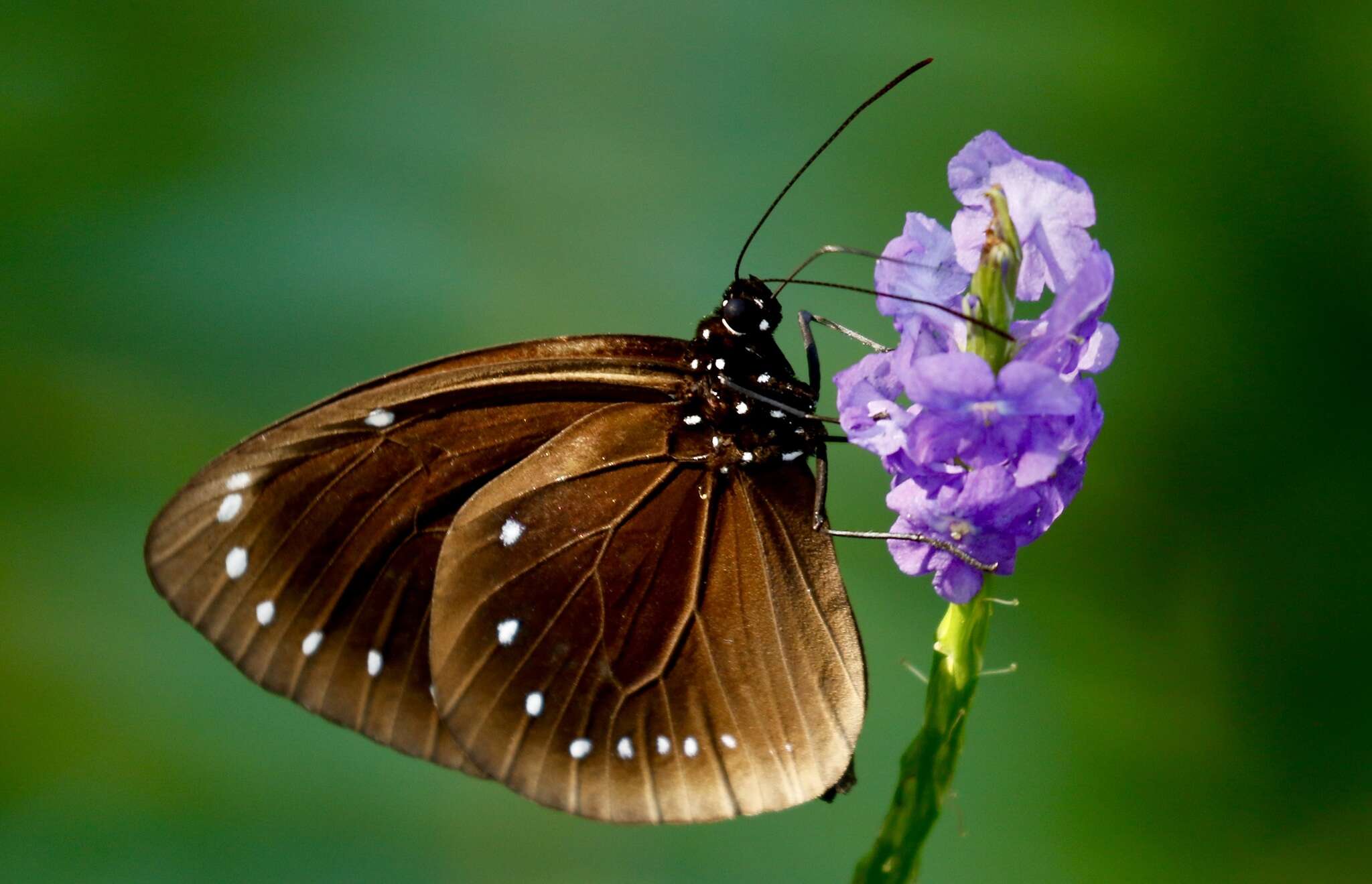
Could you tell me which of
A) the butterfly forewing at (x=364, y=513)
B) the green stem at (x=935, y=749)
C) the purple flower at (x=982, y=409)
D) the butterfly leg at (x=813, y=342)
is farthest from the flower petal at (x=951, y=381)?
the butterfly forewing at (x=364, y=513)

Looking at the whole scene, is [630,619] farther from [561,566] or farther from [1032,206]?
[1032,206]

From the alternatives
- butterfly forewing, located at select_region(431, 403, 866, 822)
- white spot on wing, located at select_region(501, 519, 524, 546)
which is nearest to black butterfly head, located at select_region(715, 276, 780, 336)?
butterfly forewing, located at select_region(431, 403, 866, 822)

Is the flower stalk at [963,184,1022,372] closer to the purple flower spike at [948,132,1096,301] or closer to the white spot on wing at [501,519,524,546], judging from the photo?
the purple flower spike at [948,132,1096,301]

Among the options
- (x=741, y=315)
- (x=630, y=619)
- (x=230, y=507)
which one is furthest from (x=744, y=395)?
(x=230, y=507)

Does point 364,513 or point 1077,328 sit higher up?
point 1077,328

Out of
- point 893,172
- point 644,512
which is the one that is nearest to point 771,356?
point 644,512

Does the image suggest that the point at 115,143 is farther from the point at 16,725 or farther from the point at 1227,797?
the point at 1227,797

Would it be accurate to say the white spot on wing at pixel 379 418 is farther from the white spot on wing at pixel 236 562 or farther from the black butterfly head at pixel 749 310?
the black butterfly head at pixel 749 310
